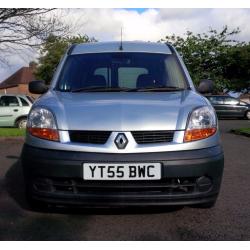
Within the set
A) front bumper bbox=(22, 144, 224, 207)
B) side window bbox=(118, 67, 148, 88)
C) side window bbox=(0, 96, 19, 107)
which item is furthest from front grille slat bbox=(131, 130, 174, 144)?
side window bbox=(0, 96, 19, 107)

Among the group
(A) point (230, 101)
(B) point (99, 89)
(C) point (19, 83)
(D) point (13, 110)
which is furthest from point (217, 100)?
(C) point (19, 83)

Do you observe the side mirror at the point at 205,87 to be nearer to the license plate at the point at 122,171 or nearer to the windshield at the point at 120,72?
the windshield at the point at 120,72

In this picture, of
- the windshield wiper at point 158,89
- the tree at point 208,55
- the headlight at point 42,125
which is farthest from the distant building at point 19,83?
the headlight at point 42,125

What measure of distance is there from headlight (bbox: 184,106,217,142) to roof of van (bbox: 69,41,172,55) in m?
1.48

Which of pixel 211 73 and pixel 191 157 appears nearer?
pixel 191 157

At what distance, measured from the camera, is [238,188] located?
225 inches

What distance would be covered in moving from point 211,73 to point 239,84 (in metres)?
4.15

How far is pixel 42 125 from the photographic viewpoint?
4.10m

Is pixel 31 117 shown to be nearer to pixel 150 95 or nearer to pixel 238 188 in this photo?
pixel 150 95

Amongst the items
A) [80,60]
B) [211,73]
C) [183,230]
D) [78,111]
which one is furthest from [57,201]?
[211,73]

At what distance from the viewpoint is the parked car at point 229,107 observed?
26.3 m

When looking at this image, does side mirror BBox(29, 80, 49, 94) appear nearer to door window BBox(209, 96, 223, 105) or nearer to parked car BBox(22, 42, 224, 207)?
parked car BBox(22, 42, 224, 207)

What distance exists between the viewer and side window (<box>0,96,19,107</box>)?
17719 mm

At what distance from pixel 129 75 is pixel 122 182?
160 centimetres
